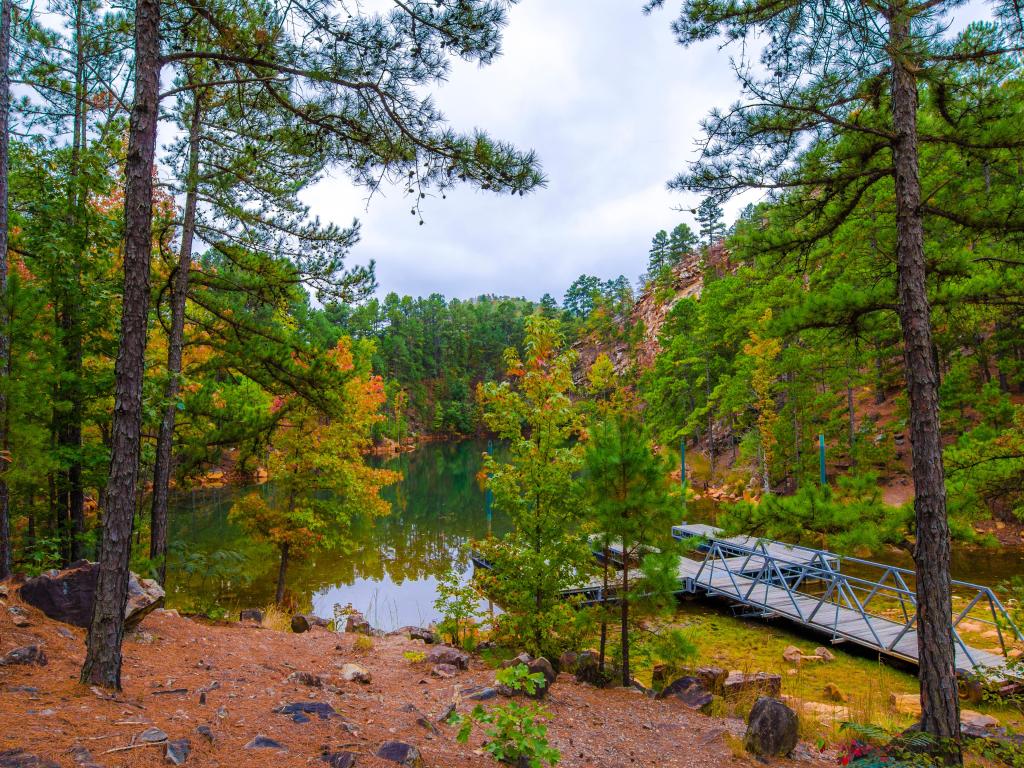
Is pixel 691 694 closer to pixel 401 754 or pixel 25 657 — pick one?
pixel 401 754

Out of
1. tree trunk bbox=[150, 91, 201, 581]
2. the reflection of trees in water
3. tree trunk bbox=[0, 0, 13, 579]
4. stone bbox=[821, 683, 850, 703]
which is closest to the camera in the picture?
tree trunk bbox=[0, 0, 13, 579]

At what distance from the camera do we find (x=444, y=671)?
21.8 feet

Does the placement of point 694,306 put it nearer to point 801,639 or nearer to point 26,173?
point 801,639

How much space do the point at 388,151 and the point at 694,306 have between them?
3358 centimetres

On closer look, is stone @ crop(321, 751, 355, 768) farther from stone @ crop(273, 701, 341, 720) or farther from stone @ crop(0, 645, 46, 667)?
stone @ crop(0, 645, 46, 667)

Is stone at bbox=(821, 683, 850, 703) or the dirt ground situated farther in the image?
stone at bbox=(821, 683, 850, 703)

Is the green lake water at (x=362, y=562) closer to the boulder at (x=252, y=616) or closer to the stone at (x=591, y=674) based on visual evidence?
the boulder at (x=252, y=616)

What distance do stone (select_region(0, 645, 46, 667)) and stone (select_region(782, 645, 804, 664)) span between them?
10710mm

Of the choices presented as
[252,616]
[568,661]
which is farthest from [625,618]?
[252,616]

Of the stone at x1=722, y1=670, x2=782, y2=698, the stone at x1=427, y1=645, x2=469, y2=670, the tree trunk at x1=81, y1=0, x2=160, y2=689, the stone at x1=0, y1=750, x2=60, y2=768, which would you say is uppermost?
the tree trunk at x1=81, y1=0, x2=160, y2=689

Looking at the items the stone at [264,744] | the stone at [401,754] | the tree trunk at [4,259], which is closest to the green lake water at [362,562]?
the tree trunk at [4,259]

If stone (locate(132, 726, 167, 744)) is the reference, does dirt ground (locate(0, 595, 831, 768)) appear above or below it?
below

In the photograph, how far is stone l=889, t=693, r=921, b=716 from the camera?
24.7ft

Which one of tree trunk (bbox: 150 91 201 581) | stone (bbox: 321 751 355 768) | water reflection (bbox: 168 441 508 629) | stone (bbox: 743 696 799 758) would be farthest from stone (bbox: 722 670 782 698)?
tree trunk (bbox: 150 91 201 581)
